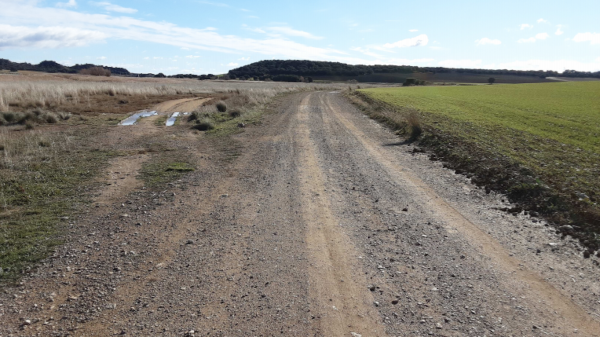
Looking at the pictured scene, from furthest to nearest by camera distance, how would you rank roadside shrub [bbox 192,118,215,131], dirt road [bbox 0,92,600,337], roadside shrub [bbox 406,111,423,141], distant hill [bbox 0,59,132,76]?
1. distant hill [bbox 0,59,132,76]
2. roadside shrub [bbox 192,118,215,131]
3. roadside shrub [bbox 406,111,423,141]
4. dirt road [bbox 0,92,600,337]

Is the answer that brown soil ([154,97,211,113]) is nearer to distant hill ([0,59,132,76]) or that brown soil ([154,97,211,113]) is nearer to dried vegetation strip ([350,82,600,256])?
dried vegetation strip ([350,82,600,256])

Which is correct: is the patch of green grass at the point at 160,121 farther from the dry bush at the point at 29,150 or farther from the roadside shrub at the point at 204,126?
the dry bush at the point at 29,150

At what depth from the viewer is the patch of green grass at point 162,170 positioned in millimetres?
9324

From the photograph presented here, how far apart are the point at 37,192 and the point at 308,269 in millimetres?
6085

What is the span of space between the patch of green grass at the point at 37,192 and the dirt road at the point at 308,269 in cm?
38

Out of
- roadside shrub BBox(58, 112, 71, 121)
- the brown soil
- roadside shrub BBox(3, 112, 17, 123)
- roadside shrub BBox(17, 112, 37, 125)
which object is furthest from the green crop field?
roadside shrub BBox(3, 112, 17, 123)

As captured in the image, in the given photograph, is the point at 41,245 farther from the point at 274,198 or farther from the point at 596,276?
the point at 596,276

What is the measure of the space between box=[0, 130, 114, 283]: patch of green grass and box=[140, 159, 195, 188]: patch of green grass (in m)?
1.16

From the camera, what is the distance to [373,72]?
169 meters

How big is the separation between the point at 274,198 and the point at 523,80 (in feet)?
459

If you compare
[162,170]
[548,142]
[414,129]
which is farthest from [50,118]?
[548,142]

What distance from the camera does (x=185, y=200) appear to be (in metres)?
7.89

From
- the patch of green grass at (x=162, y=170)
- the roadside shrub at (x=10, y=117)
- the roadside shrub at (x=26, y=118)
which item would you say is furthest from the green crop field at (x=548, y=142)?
the roadside shrub at (x=10, y=117)

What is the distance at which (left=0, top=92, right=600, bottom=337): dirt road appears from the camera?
157 inches
